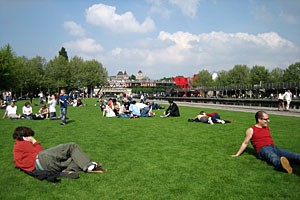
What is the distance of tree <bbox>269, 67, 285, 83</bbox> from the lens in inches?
3403

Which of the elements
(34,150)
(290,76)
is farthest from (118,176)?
(290,76)

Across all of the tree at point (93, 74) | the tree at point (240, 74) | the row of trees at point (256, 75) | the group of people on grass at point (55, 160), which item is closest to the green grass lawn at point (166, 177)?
the group of people on grass at point (55, 160)

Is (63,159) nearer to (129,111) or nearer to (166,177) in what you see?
(166,177)

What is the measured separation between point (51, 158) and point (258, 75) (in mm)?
94460

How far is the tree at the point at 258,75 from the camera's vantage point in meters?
88.1

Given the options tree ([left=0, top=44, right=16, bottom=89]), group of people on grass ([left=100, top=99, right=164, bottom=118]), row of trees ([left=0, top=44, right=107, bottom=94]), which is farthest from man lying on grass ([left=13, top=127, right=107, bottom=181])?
row of trees ([left=0, top=44, right=107, bottom=94])

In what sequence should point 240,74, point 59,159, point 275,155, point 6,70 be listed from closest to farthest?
point 59,159, point 275,155, point 6,70, point 240,74

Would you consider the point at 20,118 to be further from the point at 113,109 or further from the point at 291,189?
the point at 291,189

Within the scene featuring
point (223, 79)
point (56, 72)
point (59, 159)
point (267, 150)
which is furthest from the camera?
point (223, 79)

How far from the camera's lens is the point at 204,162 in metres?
6.23

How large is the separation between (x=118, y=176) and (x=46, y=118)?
13707 mm

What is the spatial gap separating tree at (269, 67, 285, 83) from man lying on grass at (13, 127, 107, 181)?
92364 millimetres

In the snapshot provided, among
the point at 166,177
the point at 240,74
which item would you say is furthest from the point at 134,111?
the point at 240,74

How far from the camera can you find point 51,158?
5230 millimetres
